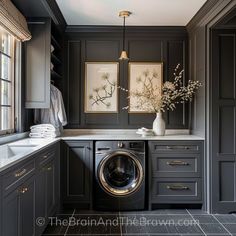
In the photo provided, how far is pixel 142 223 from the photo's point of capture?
307 centimetres

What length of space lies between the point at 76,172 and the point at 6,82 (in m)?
1.36

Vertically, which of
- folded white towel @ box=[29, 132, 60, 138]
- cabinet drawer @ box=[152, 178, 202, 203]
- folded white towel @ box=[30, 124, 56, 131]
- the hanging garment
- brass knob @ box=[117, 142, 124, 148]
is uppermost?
the hanging garment

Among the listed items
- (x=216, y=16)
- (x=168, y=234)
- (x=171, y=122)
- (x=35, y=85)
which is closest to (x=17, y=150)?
(x=35, y=85)

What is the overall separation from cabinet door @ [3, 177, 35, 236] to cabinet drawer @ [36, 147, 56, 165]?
9.5 inches

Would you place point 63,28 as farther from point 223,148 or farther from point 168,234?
point 168,234

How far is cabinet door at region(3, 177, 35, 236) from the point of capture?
166cm

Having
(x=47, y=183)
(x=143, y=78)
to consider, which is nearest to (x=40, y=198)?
(x=47, y=183)

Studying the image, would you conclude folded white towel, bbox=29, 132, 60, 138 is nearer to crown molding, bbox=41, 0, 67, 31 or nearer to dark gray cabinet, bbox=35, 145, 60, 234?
dark gray cabinet, bbox=35, 145, 60, 234

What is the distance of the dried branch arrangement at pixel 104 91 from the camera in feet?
13.2

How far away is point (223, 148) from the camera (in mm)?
3340

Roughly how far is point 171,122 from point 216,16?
63.2 inches

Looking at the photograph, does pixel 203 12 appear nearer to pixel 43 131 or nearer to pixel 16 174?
pixel 43 131

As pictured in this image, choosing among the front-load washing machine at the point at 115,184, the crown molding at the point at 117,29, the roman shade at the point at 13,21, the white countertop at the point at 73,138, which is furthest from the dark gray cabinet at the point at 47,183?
the crown molding at the point at 117,29

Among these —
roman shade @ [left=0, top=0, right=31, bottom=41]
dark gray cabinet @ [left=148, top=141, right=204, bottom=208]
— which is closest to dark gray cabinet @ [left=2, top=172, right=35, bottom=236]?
roman shade @ [left=0, top=0, right=31, bottom=41]
